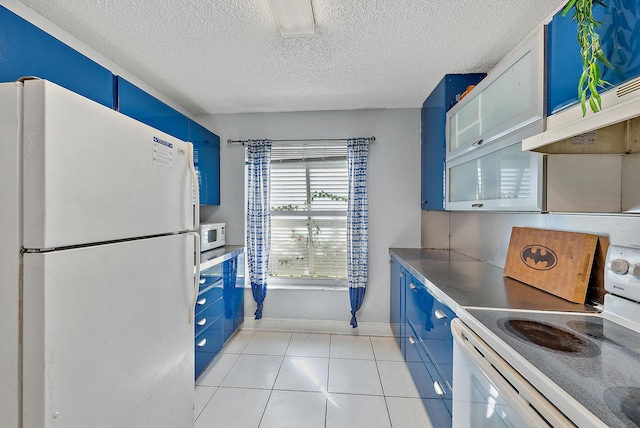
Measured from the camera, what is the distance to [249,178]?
281 cm

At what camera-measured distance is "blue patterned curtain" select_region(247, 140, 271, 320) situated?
278cm

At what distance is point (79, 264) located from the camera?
0.77 m

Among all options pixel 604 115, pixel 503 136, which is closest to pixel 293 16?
pixel 503 136

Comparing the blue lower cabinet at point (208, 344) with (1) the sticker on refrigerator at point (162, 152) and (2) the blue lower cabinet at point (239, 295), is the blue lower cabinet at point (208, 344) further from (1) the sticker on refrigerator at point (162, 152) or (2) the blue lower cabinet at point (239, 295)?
(1) the sticker on refrigerator at point (162, 152)

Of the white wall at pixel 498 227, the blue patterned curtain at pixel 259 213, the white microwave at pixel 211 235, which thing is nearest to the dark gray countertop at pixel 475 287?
the white wall at pixel 498 227

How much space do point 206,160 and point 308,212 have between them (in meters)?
1.16

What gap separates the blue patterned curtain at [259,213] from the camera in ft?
9.12

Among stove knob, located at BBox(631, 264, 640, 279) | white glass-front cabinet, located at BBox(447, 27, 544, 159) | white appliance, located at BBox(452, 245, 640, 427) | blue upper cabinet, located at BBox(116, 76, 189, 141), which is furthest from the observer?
blue upper cabinet, located at BBox(116, 76, 189, 141)

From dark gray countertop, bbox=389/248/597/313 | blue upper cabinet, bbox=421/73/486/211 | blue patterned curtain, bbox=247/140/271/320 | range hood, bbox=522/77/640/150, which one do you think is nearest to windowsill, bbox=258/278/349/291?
blue patterned curtain, bbox=247/140/271/320

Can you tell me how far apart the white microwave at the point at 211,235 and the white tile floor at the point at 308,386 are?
0.99m

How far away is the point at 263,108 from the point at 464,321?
2580 mm

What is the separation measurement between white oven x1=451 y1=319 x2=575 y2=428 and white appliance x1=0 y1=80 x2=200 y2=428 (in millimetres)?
1227

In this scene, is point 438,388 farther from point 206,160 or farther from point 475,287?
point 206,160

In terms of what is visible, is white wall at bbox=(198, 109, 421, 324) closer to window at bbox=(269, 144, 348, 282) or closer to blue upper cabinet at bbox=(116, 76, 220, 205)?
window at bbox=(269, 144, 348, 282)
